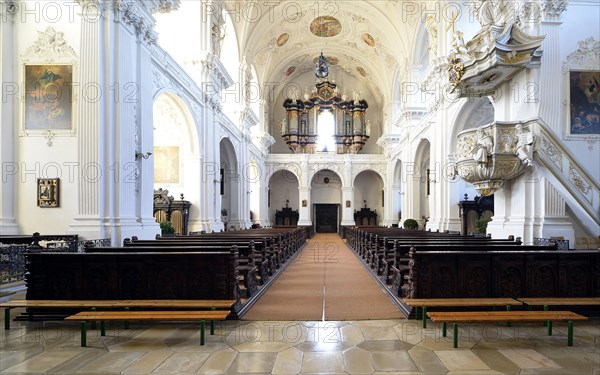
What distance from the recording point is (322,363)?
3.78m

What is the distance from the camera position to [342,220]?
97.7 ft

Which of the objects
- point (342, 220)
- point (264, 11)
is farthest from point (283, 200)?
point (264, 11)

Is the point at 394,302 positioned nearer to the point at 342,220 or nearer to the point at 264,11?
the point at 264,11

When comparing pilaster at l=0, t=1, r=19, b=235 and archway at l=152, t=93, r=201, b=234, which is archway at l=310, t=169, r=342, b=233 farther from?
pilaster at l=0, t=1, r=19, b=235

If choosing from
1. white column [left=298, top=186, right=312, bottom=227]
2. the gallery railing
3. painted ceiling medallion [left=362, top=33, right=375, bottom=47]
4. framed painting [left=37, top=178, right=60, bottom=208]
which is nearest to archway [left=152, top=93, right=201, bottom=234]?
framed painting [left=37, top=178, right=60, bottom=208]

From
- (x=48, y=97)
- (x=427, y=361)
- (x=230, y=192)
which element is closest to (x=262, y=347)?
(x=427, y=361)

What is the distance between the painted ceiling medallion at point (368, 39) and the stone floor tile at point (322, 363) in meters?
23.0

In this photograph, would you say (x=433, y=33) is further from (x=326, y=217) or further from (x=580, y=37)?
(x=326, y=217)

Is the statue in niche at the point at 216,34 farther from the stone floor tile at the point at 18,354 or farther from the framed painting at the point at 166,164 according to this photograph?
the stone floor tile at the point at 18,354

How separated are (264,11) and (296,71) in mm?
10107

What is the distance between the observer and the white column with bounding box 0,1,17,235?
28.5ft

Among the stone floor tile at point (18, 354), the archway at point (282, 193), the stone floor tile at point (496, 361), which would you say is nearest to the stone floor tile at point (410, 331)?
the stone floor tile at point (496, 361)

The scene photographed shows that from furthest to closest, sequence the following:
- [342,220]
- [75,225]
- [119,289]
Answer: [342,220] → [75,225] → [119,289]

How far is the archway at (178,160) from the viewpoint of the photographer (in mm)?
14844
